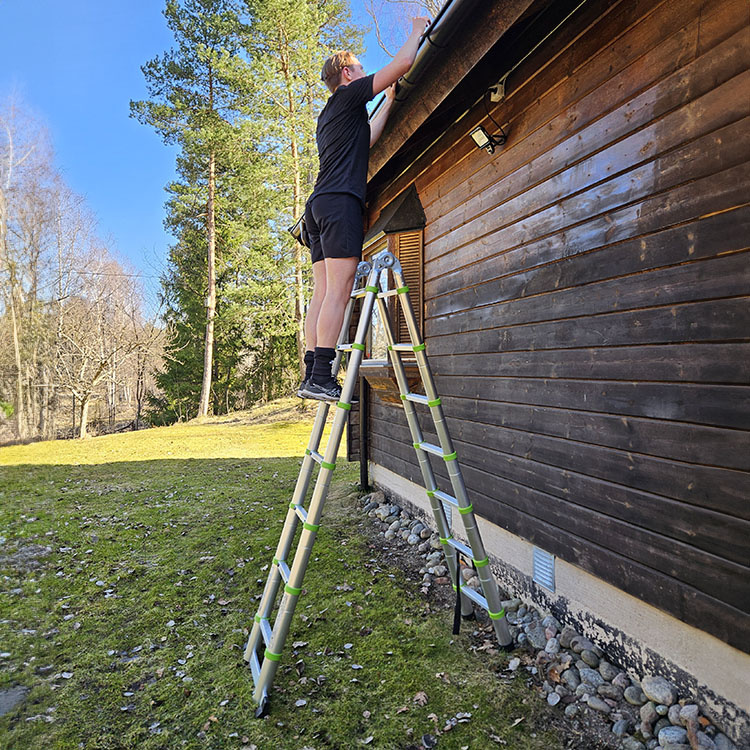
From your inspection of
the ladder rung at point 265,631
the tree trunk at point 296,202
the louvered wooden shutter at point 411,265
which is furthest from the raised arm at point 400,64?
the tree trunk at point 296,202

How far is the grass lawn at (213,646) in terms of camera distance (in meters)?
2.27

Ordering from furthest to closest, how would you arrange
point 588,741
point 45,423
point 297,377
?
point 45,423 → point 297,377 → point 588,741

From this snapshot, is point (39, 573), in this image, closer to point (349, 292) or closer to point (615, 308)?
point (349, 292)

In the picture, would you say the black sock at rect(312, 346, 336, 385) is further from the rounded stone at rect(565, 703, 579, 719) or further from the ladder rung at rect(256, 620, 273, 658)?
the rounded stone at rect(565, 703, 579, 719)

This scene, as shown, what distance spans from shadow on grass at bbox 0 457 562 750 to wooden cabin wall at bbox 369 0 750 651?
3.07 ft

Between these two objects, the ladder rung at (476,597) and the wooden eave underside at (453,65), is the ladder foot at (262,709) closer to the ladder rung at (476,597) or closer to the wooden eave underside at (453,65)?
the ladder rung at (476,597)

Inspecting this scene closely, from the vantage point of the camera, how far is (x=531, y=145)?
3.01 metres

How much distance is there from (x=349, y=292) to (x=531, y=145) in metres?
1.57

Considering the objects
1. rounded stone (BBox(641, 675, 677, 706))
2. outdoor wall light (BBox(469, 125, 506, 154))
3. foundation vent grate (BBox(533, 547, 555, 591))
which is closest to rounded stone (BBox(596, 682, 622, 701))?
rounded stone (BBox(641, 675, 677, 706))

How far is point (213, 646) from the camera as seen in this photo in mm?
3006

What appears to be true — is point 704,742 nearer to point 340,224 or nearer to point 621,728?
point 621,728

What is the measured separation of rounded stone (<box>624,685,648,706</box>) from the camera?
7.14 feet

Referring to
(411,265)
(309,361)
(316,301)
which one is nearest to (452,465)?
(309,361)

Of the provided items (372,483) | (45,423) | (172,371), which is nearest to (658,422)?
(372,483)
